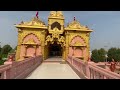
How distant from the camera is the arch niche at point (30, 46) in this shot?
16.8m

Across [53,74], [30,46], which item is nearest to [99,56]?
[30,46]

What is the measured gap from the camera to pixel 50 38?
1705cm

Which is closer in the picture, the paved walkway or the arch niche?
the paved walkway

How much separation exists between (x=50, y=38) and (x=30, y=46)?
7.34 feet

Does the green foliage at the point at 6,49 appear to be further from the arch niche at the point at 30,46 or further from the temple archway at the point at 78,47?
the temple archway at the point at 78,47

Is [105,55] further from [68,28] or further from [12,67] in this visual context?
[12,67]

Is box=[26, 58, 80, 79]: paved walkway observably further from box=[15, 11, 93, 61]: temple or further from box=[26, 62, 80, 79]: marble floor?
box=[15, 11, 93, 61]: temple

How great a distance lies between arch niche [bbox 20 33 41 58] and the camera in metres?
16.8

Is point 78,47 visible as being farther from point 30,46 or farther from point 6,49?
point 6,49

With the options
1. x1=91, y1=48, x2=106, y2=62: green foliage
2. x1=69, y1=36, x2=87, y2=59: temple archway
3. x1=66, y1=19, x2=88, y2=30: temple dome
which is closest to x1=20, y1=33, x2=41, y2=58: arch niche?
x1=69, y1=36, x2=87, y2=59: temple archway

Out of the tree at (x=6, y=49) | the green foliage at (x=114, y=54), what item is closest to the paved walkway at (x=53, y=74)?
the green foliage at (x=114, y=54)
